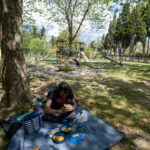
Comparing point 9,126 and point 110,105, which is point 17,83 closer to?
point 9,126

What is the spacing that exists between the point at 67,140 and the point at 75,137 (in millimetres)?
163

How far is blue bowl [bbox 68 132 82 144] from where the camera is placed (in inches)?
86.5

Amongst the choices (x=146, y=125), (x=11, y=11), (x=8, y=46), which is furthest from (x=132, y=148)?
(x=11, y=11)

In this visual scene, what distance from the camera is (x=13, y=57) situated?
11.8 feet

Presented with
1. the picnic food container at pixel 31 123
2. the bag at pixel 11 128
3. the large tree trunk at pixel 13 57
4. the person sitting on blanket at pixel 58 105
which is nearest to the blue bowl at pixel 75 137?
the person sitting on blanket at pixel 58 105

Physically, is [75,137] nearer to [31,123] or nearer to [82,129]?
[82,129]

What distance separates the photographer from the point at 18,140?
7.00ft

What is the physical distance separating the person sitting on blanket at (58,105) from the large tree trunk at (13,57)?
1.52m

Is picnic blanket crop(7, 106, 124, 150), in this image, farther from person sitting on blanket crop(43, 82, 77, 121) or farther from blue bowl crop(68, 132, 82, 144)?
person sitting on blanket crop(43, 82, 77, 121)

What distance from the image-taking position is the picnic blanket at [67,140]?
2.07 meters

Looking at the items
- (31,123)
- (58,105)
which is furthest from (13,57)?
(31,123)

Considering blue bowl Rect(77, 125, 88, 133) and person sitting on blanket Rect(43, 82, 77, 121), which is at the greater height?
person sitting on blanket Rect(43, 82, 77, 121)

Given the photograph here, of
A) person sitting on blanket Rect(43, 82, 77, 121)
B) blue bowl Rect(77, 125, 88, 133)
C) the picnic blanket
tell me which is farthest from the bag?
blue bowl Rect(77, 125, 88, 133)

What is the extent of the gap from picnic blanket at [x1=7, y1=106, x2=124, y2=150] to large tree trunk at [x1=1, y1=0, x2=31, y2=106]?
175 centimetres
